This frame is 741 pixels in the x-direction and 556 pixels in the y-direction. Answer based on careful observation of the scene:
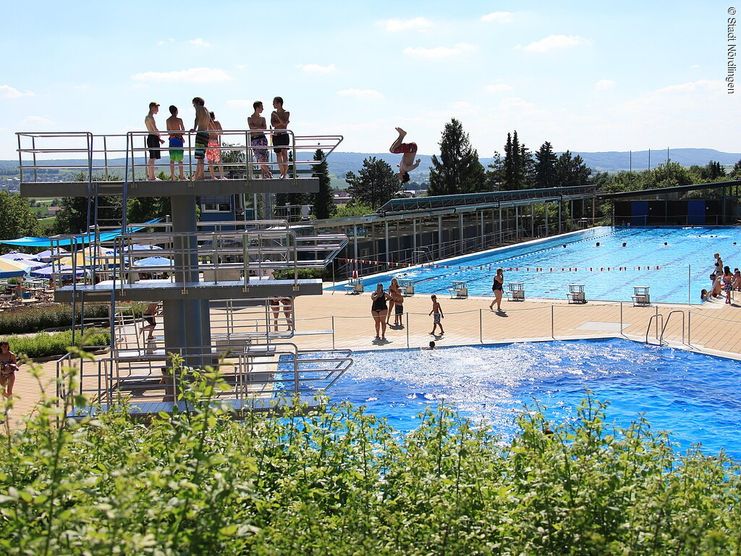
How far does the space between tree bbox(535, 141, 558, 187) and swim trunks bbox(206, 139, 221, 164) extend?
9292 centimetres

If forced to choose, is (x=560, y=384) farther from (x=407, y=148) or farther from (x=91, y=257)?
(x=91, y=257)

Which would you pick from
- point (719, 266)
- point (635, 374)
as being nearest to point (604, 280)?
Result: point (719, 266)

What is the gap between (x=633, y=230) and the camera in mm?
60312

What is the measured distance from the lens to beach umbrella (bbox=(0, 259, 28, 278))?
110ft

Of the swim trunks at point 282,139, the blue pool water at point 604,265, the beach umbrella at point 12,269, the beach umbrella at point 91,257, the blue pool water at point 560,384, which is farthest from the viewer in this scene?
the blue pool water at point 604,265

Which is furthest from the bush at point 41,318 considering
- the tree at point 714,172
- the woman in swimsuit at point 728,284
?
the tree at point 714,172

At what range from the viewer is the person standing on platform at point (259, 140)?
13672mm

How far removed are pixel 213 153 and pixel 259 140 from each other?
782 mm

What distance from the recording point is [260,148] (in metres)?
13.3

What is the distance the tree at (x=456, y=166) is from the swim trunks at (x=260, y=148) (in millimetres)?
73172

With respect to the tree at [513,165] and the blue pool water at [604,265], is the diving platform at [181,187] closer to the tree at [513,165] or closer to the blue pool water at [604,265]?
the blue pool water at [604,265]

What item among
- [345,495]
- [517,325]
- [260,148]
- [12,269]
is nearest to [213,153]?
[260,148]

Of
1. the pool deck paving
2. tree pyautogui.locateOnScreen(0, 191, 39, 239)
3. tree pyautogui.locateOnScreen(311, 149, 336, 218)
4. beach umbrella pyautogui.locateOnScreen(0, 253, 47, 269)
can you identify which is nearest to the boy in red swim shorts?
the pool deck paving

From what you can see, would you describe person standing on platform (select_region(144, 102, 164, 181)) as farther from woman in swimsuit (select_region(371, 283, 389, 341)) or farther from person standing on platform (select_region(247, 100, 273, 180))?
woman in swimsuit (select_region(371, 283, 389, 341))
